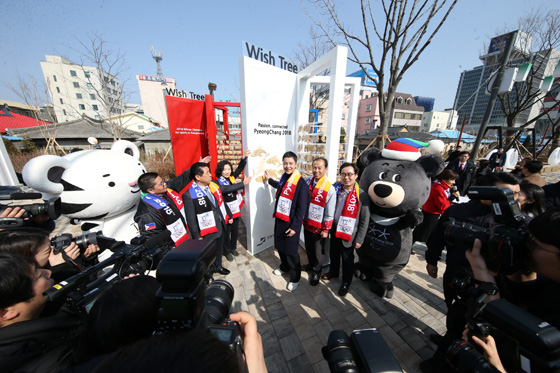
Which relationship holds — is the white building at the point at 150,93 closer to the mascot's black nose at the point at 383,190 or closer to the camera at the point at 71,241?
the camera at the point at 71,241

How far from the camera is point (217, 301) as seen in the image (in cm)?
107

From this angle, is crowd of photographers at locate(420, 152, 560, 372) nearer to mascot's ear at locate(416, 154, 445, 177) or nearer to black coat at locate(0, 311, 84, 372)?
mascot's ear at locate(416, 154, 445, 177)

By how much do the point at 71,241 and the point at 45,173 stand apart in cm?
87

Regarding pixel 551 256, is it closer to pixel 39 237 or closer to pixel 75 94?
pixel 39 237

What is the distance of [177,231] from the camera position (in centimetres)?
243

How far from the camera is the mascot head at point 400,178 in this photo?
84.4 inches

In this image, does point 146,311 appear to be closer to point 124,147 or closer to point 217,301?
point 217,301

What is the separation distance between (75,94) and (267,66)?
163ft

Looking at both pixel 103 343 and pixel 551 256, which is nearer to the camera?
pixel 103 343

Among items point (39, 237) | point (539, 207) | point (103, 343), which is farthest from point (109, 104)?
point (539, 207)

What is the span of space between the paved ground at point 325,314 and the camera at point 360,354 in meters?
1.38

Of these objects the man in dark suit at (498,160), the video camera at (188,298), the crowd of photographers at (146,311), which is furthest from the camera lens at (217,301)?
the man in dark suit at (498,160)

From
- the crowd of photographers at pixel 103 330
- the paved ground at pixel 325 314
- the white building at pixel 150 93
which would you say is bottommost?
the paved ground at pixel 325 314

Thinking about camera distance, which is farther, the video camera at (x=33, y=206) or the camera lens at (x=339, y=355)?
the video camera at (x=33, y=206)
